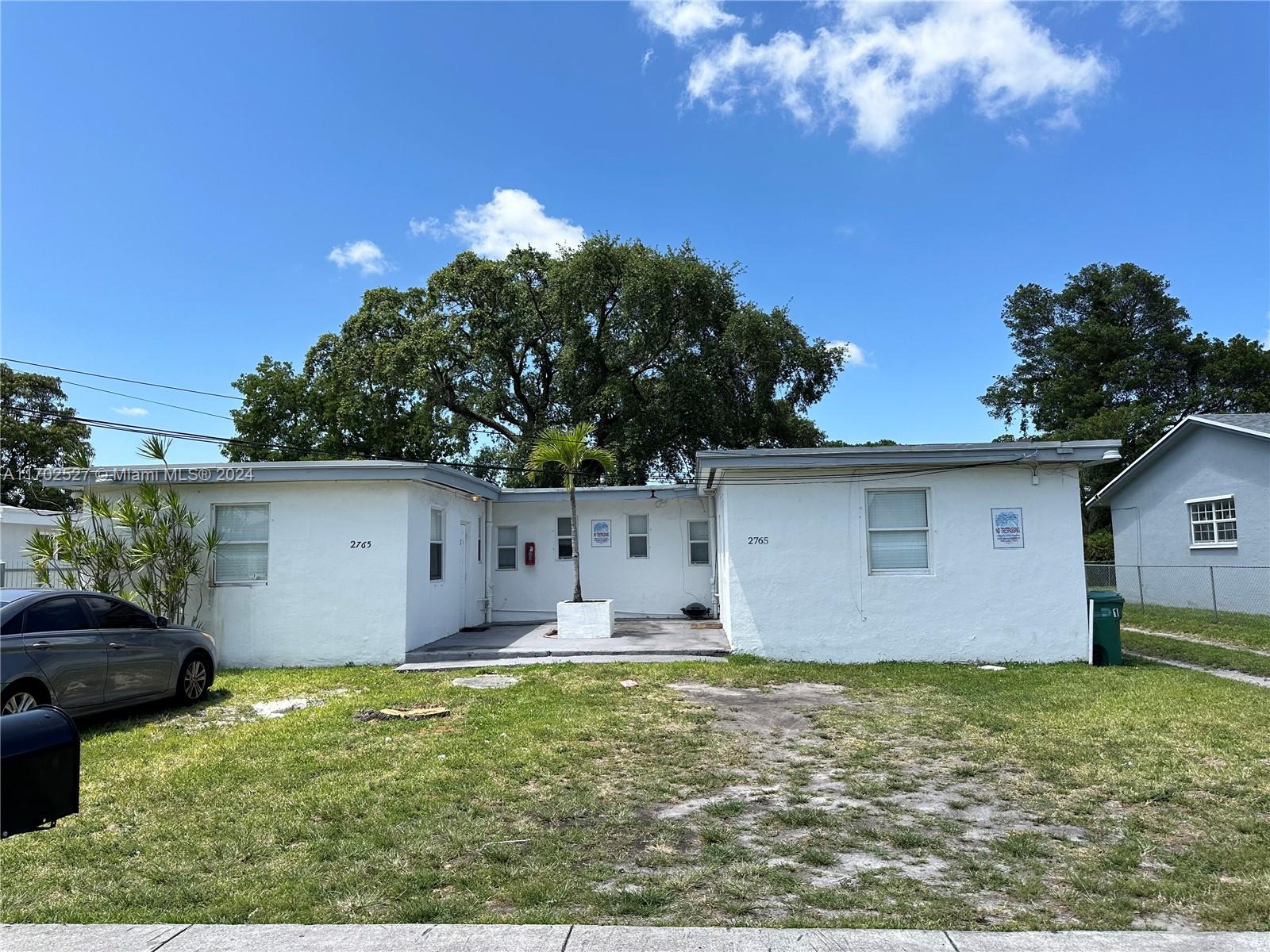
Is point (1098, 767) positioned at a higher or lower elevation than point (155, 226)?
lower

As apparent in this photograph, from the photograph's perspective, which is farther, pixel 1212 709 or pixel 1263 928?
pixel 1212 709

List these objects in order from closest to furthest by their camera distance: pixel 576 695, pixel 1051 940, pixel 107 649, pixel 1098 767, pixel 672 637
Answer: pixel 1051 940, pixel 1098 767, pixel 107 649, pixel 576 695, pixel 672 637

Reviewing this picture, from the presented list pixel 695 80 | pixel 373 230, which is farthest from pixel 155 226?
pixel 695 80

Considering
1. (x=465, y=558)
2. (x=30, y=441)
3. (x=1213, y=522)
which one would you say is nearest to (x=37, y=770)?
(x=465, y=558)

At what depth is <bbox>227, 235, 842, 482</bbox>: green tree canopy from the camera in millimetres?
24844

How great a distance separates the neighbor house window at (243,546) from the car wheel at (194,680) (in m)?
2.82

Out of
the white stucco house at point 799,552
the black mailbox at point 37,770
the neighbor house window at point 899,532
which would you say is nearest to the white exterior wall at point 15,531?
the white stucco house at point 799,552

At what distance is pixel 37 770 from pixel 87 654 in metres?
6.72

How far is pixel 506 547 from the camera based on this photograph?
1758 centimetres

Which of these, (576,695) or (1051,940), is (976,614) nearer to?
(576,695)

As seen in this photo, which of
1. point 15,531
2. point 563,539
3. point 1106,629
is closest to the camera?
point 1106,629

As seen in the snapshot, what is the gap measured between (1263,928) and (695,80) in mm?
15855

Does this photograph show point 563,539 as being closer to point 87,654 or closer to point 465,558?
point 465,558

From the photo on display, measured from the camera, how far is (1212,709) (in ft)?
26.1
